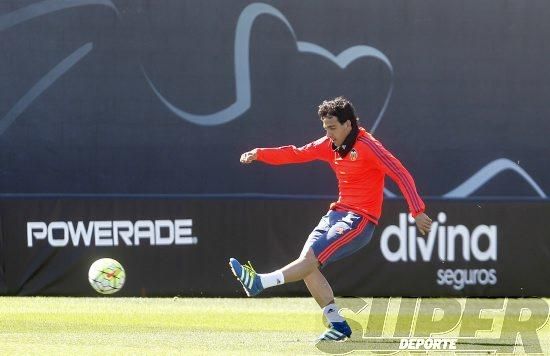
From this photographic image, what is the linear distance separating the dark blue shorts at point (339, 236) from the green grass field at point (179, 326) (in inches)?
29.7

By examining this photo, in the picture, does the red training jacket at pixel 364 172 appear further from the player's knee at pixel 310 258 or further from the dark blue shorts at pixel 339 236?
the player's knee at pixel 310 258

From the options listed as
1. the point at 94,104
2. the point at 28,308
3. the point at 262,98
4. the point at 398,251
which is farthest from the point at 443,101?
the point at 28,308

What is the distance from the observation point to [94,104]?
17266 mm

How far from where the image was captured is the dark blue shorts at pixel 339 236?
9016 mm

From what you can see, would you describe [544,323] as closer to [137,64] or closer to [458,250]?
[458,250]

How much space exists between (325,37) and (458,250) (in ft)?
15.0

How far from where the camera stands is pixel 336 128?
9.10m

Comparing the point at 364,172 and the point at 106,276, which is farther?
the point at 106,276

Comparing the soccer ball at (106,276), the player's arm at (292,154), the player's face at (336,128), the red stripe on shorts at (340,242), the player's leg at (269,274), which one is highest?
the player's face at (336,128)

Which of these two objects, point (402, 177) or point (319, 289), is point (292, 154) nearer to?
point (402, 177)

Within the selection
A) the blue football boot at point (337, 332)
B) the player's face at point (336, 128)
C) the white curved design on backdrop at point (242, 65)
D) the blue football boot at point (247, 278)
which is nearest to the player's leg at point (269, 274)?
the blue football boot at point (247, 278)

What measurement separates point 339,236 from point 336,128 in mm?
891

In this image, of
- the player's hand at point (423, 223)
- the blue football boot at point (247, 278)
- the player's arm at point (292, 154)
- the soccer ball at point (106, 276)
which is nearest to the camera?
the player's hand at point (423, 223)
